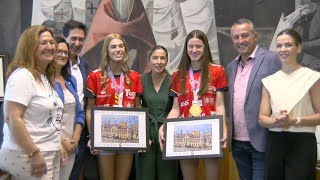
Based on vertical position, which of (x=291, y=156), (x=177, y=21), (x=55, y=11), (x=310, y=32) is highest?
(x=55, y=11)

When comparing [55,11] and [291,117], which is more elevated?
[55,11]

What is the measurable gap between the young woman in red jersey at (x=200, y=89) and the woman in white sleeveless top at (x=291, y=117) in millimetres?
525

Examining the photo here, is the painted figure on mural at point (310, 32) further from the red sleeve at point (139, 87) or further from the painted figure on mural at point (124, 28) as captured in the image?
the red sleeve at point (139, 87)

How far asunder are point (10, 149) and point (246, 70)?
80.2 inches

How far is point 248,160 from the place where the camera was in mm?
3348

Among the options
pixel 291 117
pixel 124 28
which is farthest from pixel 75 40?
pixel 291 117

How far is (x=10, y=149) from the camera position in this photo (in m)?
2.35

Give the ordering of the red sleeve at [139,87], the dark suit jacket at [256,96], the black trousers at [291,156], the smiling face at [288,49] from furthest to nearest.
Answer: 1. the red sleeve at [139,87]
2. the dark suit jacket at [256,96]
3. the smiling face at [288,49]
4. the black trousers at [291,156]

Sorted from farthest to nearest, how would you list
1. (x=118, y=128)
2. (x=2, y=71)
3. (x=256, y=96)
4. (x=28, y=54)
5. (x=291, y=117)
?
(x=2, y=71)
(x=118, y=128)
(x=256, y=96)
(x=291, y=117)
(x=28, y=54)

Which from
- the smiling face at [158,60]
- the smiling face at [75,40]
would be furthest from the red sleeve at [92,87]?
the smiling face at [158,60]

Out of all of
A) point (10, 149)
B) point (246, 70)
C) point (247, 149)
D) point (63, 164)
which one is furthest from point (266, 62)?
point (10, 149)

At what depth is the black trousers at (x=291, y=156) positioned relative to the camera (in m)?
2.77

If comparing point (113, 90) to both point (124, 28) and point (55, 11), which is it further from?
point (55, 11)

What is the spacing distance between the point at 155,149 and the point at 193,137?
487 mm
